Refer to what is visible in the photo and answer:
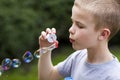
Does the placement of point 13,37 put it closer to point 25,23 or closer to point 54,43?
point 25,23

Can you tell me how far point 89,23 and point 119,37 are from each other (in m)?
5.47

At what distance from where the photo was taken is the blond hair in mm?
3010

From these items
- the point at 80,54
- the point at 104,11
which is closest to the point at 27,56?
the point at 80,54

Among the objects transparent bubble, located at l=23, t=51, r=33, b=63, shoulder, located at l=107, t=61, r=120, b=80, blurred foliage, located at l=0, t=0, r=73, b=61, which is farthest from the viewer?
blurred foliage, located at l=0, t=0, r=73, b=61

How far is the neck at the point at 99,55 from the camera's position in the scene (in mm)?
3059

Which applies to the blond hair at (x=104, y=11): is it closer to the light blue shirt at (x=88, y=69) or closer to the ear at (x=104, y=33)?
the ear at (x=104, y=33)

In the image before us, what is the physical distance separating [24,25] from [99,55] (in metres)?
3.71

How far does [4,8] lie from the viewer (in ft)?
21.9

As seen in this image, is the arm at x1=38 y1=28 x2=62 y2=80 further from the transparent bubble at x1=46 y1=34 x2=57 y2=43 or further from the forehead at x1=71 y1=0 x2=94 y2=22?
the forehead at x1=71 y1=0 x2=94 y2=22

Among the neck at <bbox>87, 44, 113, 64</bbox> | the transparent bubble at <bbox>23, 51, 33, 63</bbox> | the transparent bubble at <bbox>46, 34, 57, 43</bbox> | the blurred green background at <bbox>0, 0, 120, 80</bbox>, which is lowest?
the blurred green background at <bbox>0, 0, 120, 80</bbox>

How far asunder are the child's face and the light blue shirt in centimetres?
12

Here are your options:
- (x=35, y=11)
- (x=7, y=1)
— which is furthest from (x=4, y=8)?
(x=35, y=11)

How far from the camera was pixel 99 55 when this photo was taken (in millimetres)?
3066

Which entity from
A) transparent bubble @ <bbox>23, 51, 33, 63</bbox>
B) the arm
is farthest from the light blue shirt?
transparent bubble @ <bbox>23, 51, 33, 63</bbox>
